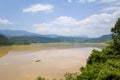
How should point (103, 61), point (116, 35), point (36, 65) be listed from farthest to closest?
point (36, 65) → point (116, 35) → point (103, 61)

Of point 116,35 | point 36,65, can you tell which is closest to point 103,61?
point 116,35

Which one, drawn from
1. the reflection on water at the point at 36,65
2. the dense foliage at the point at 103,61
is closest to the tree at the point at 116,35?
the dense foliage at the point at 103,61

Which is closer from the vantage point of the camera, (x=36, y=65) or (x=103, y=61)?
(x=103, y=61)

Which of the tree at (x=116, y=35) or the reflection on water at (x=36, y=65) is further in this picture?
the reflection on water at (x=36, y=65)

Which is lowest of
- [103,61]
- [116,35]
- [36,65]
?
[36,65]

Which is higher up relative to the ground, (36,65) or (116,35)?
(116,35)

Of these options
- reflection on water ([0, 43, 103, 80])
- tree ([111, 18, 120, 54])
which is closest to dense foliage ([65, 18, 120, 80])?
tree ([111, 18, 120, 54])

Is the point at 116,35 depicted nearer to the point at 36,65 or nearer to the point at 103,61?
the point at 103,61

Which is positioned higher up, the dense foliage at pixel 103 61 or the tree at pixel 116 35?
the tree at pixel 116 35

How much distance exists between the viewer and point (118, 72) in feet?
38.2

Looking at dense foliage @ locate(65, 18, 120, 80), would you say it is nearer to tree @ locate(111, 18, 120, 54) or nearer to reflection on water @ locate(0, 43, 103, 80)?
tree @ locate(111, 18, 120, 54)

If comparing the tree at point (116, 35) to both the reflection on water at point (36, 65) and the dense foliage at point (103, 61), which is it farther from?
the reflection on water at point (36, 65)

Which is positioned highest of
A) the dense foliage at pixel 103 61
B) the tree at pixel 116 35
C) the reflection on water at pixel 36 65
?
the tree at pixel 116 35

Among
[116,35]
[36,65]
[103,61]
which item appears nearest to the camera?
[103,61]
